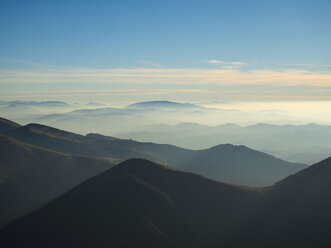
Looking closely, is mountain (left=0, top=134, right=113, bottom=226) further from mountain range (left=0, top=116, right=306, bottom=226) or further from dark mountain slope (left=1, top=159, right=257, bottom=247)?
dark mountain slope (left=1, top=159, right=257, bottom=247)

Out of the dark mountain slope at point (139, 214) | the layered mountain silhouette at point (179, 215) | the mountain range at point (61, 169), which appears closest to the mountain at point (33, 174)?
the mountain range at point (61, 169)

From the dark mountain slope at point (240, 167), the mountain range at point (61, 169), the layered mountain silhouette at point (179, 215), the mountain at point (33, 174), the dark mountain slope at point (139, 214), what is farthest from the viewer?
the dark mountain slope at point (240, 167)

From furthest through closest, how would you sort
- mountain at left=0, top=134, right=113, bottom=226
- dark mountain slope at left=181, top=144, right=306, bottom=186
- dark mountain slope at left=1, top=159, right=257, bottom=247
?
dark mountain slope at left=181, top=144, right=306, bottom=186 < mountain at left=0, top=134, right=113, bottom=226 < dark mountain slope at left=1, top=159, right=257, bottom=247

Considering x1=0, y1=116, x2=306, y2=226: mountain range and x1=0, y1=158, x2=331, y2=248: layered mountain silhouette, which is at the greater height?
x1=0, y1=158, x2=331, y2=248: layered mountain silhouette

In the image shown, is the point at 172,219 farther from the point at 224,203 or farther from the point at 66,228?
the point at 66,228

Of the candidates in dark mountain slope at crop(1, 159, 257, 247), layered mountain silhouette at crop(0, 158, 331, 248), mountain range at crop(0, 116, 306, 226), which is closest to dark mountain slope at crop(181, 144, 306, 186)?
mountain range at crop(0, 116, 306, 226)

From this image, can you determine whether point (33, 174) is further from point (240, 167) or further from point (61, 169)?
point (240, 167)

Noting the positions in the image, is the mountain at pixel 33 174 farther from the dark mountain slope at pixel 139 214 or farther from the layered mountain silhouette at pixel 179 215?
the layered mountain silhouette at pixel 179 215


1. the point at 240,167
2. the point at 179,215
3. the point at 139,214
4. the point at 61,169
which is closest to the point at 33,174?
the point at 61,169
